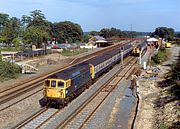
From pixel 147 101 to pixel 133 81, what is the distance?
1006 centimetres

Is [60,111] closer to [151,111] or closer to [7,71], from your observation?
[151,111]

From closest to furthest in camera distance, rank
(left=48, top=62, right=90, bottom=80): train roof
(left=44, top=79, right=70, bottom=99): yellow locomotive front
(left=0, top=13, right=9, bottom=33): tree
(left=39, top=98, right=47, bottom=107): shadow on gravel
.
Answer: (left=44, top=79, right=70, bottom=99): yellow locomotive front < (left=48, top=62, right=90, bottom=80): train roof < (left=39, top=98, right=47, bottom=107): shadow on gravel < (left=0, top=13, right=9, bottom=33): tree

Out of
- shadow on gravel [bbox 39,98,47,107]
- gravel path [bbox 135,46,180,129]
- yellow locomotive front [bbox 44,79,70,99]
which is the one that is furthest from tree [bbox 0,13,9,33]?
yellow locomotive front [bbox 44,79,70,99]

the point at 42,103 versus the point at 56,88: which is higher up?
the point at 56,88

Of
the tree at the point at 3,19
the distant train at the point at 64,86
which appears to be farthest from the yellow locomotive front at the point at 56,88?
the tree at the point at 3,19

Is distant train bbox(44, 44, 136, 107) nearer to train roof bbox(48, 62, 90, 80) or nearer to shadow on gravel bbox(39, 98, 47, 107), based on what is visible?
train roof bbox(48, 62, 90, 80)

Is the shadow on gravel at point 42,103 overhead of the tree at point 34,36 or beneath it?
beneath

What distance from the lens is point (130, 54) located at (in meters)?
77.9

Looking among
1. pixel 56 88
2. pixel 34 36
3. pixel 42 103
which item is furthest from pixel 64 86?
pixel 34 36

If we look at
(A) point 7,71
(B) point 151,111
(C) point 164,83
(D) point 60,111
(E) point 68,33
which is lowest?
(B) point 151,111

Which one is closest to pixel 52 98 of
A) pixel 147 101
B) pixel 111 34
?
pixel 147 101

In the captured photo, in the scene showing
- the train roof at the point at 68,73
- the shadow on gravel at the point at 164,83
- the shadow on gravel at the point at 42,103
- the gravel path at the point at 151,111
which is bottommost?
the gravel path at the point at 151,111

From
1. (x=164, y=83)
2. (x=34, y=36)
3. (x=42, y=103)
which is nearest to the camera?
(x=42, y=103)

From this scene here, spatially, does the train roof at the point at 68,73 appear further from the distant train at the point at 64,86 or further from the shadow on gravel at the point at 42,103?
the shadow on gravel at the point at 42,103
